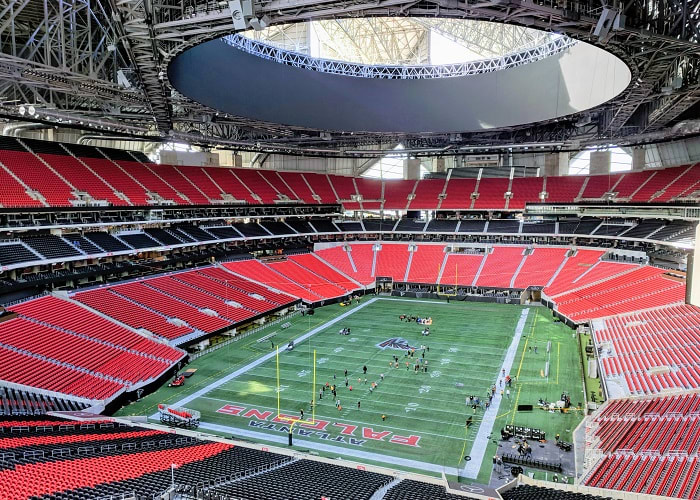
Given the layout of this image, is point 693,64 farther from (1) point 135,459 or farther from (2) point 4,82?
(2) point 4,82

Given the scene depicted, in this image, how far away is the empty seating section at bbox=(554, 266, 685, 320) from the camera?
128 feet

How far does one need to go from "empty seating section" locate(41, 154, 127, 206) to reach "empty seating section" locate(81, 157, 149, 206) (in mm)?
892

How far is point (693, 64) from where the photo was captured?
30578 millimetres

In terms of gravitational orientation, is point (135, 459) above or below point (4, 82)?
below

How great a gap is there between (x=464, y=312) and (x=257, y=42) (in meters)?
32.0

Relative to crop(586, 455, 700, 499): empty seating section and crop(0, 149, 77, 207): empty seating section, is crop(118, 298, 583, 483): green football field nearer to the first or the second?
crop(586, 455, 700, 499): empty seating section

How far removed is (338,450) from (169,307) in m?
22.4

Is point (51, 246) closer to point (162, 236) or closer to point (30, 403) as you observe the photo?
point (162, 236)

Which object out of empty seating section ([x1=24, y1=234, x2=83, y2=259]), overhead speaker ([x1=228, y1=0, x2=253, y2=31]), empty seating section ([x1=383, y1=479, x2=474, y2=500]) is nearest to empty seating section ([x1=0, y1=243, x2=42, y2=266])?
empty seating section ([x1=24, y1=234, x2=83, y2=259])

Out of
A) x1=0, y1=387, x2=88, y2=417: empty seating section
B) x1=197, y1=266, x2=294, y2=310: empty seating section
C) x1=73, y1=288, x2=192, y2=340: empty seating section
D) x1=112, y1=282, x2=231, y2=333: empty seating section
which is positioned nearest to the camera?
x1=0, y1=387, x2=88, y2=417: empty seating section

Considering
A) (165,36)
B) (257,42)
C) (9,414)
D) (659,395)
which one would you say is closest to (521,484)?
(659,395)

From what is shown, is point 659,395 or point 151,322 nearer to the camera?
point 659,395

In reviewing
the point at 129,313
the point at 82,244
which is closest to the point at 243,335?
the point at 129,313

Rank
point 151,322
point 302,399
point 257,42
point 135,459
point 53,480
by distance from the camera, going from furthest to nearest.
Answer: point 257,42 → point 151,322 → point 302,399 → point 135,459 → point 53,480
